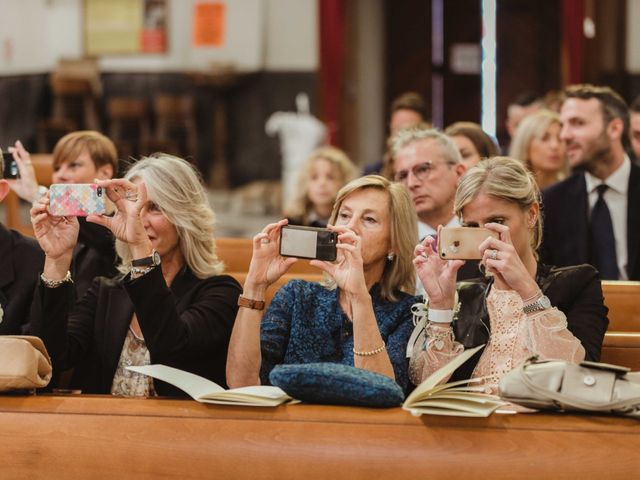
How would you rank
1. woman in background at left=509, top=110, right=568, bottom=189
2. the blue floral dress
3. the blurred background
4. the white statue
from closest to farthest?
1. the blue floral dress
2. woman in background at left=509, top=110, right=568, bottom=189
3. the white statue
4. the blurred background

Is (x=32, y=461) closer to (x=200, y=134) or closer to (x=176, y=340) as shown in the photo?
(x=176, y=340)

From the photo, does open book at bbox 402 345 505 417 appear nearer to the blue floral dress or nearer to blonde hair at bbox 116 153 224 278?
the blue floral dress

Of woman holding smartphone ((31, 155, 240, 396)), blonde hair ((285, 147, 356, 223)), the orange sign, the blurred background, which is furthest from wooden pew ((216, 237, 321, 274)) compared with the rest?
the orange sign

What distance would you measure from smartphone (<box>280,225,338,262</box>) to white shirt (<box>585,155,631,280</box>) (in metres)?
2.31

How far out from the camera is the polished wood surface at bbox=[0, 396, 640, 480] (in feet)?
7.00

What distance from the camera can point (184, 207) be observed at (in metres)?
3.21

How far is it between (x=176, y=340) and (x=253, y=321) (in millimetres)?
221

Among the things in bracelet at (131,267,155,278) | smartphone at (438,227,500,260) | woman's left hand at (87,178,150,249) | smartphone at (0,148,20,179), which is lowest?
bracelet at (131,267,155,278)

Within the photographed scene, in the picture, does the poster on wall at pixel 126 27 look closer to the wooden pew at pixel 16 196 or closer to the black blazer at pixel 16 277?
the wooden pew at pixel 16 196

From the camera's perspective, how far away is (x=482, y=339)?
2994mm

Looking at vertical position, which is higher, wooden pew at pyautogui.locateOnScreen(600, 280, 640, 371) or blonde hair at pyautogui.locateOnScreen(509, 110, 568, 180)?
blonde hair at pyautogui.locateOnScreen(509, 110, 568, 180)

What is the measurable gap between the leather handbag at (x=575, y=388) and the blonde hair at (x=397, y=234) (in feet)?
2.76

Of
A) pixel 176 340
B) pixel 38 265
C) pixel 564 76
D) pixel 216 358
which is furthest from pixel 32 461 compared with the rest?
pixel 564 76

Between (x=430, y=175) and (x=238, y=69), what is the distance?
29.3ft
